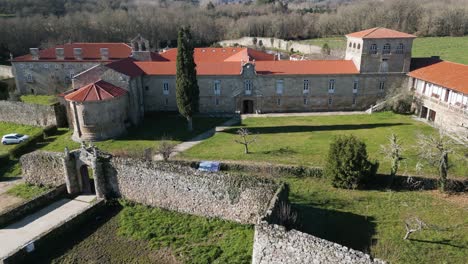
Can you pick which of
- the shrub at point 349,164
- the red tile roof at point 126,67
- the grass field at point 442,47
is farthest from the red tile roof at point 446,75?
the red tile roof at point 126,67

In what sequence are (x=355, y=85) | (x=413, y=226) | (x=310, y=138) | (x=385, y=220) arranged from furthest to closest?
(x=355, y=85) < (x=310, y=138) < (x=385, y=220) < (x=413, y=226)

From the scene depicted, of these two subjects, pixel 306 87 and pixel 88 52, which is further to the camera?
pixel 88 52

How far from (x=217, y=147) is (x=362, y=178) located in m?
13.9

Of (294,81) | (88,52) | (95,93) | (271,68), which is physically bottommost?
(294,81)

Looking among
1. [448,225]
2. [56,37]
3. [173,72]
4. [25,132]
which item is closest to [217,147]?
[173,72]

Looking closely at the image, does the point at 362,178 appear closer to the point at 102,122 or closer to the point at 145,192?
the point at 145,192

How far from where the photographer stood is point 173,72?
44969mm

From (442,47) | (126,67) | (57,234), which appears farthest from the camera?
(442,47)

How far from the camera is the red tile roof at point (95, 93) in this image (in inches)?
1430

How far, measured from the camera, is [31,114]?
43.2m

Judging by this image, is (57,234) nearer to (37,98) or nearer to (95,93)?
(95,93)

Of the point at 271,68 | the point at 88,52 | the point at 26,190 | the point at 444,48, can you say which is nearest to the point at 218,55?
the point at 271,68

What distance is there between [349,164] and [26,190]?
23.9 metres

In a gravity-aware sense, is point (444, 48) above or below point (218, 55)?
below
